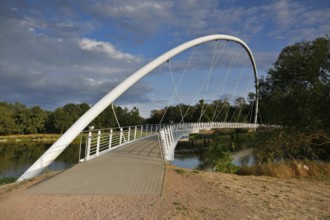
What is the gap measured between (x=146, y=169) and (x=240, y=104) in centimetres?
7054

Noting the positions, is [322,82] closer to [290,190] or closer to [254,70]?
[290,190]

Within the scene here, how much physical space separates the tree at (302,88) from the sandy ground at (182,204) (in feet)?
23.9

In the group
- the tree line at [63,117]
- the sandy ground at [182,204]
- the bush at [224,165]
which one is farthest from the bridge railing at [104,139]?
the tree line at [63,117]

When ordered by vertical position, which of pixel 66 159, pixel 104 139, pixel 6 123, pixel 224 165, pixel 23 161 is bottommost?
pixel 23 161

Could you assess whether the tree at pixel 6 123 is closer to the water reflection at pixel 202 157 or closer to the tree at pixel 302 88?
the water reflection at pixel 202 157

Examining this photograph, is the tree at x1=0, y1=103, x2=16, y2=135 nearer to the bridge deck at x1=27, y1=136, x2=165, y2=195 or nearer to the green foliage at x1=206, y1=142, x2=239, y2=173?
the green foliage at x1=206, y1=142, x2=239, y2=173

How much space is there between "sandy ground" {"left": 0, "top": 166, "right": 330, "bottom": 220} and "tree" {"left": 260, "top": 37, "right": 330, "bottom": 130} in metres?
7.28

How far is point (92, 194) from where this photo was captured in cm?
706

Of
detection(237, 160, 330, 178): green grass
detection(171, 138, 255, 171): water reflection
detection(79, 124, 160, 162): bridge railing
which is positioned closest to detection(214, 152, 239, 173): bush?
detection(171, 138, 255, 171): water reflection

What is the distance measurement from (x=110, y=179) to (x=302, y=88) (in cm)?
1092

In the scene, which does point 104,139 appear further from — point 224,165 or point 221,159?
point 224,165

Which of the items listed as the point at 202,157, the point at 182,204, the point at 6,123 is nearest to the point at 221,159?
the point at 182,204

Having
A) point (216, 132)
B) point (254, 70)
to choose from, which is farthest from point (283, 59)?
point (216, 132)

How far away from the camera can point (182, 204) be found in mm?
6598
